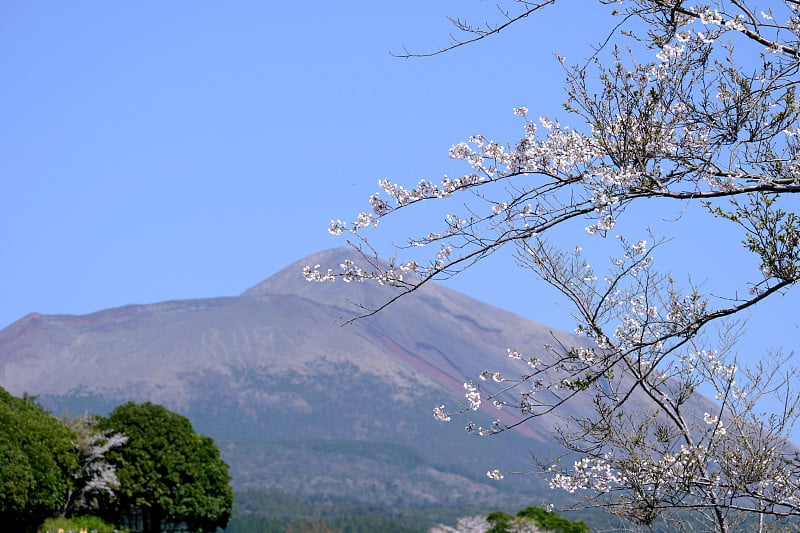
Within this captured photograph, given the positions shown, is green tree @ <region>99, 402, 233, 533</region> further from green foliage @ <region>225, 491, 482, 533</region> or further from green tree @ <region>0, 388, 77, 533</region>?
green foliage @ <region>225, 491, 482, 533</region>

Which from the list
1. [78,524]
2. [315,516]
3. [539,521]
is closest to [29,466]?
[78,524]

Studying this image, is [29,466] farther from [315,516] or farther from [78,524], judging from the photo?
[315,516]

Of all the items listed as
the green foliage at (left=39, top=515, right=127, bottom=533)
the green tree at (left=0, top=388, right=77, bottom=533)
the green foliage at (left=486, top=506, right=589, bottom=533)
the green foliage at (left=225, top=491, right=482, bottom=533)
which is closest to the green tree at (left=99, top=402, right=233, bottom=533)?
the green foliage at (left=39, top=515, right=127, bottom=533)

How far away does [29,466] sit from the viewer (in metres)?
26.6

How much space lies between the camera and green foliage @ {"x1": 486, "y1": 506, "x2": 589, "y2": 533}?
38375mm

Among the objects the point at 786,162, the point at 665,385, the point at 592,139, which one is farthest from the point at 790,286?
the point at 665,385

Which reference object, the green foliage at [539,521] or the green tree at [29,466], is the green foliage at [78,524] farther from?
the green foliage at [539,521]

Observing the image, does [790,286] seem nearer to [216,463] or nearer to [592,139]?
[592,139]

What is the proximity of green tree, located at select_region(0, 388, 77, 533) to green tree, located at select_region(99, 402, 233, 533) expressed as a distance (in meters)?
4.89

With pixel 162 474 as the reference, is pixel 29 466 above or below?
below

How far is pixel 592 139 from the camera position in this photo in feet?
23.8

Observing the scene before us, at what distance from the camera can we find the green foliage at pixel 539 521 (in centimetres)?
3838

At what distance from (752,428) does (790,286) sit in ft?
11.9

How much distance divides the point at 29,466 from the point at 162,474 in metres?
9.12
